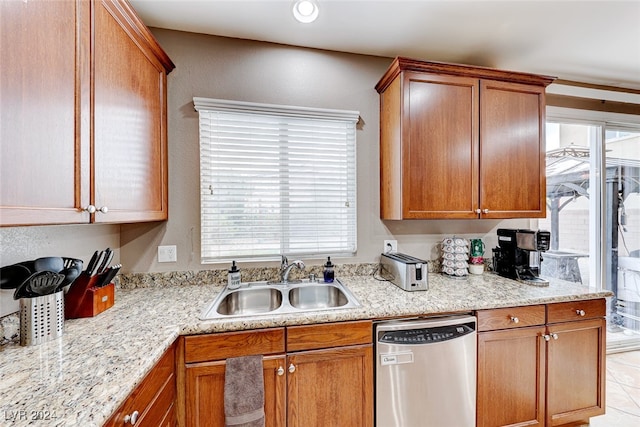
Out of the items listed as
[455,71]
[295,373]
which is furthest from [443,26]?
[295,373]

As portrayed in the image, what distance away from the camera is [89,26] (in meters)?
1.02

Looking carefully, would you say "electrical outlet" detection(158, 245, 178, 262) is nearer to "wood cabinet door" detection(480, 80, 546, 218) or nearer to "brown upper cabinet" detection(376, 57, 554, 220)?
"brown upper cabinet" detection(376, 57, 554, 220)

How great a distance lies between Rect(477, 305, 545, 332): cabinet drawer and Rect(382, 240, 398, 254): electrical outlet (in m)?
0.73

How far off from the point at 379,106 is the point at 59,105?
5.95ft

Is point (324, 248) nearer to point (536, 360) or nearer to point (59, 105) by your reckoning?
point (536, 360)

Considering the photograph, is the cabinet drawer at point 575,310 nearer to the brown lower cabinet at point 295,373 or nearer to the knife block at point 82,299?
the brown lower cabinet at point 295,373

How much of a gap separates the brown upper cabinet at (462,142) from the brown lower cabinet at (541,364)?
0.66 meters

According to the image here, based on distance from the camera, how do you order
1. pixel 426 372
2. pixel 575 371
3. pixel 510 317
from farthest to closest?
pixel 575 371 < pixel 510 317 < pixel 426 372

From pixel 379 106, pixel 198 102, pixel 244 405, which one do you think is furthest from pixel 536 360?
pixel 198 102

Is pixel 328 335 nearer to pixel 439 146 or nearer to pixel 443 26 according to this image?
pixel 439 146

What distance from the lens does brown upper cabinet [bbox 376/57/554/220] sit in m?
1.72

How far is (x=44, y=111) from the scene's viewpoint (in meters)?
0.83

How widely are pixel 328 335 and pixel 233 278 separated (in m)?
0.73

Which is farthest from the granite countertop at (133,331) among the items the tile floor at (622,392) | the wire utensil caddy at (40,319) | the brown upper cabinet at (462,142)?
the tile floor at (622,392)
